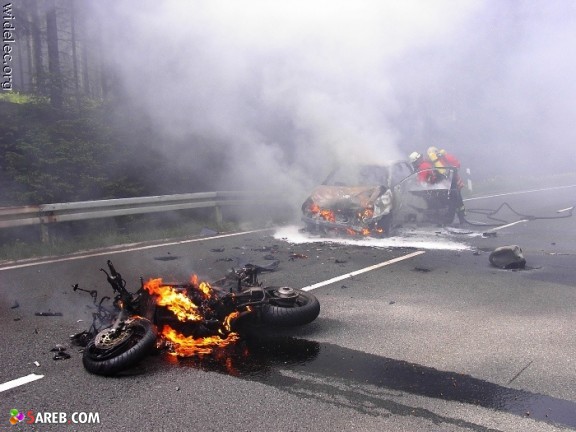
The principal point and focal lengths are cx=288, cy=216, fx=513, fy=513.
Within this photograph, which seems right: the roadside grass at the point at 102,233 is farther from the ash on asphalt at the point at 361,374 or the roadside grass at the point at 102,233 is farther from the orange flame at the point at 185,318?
the ash on asphalt at the point at 361,374

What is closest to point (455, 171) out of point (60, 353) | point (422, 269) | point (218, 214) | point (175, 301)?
point (422, 269)

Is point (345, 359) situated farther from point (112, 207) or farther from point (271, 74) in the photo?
point (271, 74)

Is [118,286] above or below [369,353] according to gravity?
above

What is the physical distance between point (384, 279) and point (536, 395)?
3.31m

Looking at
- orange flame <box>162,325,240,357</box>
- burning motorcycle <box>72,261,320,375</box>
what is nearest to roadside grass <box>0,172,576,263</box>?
burning motorcycle <box>72,261,320,375</box>

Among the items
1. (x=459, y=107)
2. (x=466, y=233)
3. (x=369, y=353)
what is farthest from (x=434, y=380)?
(x=459, y=107)

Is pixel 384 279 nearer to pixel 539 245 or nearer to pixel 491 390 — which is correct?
pixel 491 390

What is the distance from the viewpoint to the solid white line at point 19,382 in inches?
139

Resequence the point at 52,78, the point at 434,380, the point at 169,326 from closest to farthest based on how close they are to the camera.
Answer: the point at 434,380
the point at 169,326
the point at 52,78

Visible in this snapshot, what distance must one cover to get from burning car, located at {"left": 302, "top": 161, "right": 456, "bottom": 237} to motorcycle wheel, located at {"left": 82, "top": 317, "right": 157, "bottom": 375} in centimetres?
598

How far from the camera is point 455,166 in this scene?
1176cm

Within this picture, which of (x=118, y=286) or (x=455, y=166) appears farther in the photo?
(x=455, y=166)

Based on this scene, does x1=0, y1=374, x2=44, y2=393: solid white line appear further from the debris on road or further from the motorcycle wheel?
the debris on road

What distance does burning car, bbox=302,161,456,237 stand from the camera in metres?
9.69
